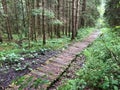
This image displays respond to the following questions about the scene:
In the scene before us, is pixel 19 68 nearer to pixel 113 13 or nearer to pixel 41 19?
pixel 113 13

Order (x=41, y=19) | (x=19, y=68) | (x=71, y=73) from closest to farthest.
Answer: (x=19, y=68)
(x=71, y=73)
(x=41, y=19)

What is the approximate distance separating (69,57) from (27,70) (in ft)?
9.11

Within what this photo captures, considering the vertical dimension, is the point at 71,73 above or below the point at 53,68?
below

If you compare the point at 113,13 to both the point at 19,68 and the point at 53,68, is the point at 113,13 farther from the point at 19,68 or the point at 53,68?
the point at 19,68

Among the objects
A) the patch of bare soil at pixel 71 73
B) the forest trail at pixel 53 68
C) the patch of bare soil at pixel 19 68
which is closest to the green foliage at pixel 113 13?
the forest trail at pixel 53 68

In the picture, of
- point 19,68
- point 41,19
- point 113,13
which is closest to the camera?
point 19,68

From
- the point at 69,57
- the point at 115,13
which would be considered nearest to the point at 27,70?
the point at 69,57

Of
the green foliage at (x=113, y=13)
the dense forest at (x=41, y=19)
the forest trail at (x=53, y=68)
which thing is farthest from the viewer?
the green foliage at (x=113, y=13)

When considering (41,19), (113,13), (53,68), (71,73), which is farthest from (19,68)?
(41,19)

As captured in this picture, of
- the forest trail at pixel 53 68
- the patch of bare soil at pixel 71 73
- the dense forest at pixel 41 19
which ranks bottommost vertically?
the patch of bare soil at pixel 71 73

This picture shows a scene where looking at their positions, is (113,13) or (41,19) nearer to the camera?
(113,13)

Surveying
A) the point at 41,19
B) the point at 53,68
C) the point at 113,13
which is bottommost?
the point at 53,68

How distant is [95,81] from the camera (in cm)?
447

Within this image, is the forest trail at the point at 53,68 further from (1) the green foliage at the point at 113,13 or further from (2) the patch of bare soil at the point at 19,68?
(1) the green foliage at the point at 113,13
